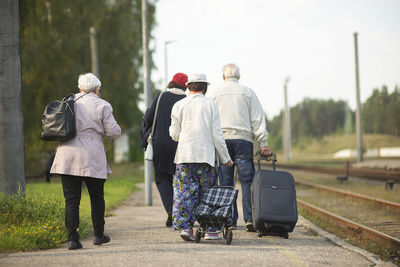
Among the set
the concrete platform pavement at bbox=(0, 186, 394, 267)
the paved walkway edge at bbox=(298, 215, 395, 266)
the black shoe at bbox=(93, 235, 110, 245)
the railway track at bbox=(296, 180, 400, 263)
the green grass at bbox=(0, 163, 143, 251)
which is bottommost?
the railway track at bbox=(296, 180, 400, 263)

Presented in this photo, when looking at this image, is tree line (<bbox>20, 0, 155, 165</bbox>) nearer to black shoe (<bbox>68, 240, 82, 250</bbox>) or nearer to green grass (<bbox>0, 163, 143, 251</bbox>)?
green grass (<bbox>0, 163, 143, 251</bbox>)

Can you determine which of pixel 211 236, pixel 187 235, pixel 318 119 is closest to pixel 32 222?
pixel 187 235

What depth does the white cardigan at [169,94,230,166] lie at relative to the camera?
647 cm

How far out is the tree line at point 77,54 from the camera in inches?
1093

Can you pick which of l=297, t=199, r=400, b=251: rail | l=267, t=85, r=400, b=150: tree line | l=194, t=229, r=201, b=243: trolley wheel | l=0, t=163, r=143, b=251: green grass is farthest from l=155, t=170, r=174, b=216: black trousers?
l=267, t=85, r=400, b=150: tree line

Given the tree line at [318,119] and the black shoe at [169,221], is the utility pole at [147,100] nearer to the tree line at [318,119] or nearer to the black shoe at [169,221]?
the black shoe at [169,221]

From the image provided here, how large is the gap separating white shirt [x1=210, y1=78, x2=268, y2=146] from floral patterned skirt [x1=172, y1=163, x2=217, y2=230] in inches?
33.9

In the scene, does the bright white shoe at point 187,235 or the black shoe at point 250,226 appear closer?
the bright white shoe at point 187,235

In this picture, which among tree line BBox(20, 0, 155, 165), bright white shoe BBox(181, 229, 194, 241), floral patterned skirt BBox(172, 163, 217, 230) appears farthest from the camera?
tree line BBox(20, 0, 155, 165)

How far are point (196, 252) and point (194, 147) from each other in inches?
50.4

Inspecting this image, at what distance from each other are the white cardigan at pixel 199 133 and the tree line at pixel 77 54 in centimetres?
1892

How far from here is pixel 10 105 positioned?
7.35 metres

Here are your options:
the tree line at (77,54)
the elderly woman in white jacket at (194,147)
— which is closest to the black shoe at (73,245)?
the elderly woman in white jacket at (194,147)

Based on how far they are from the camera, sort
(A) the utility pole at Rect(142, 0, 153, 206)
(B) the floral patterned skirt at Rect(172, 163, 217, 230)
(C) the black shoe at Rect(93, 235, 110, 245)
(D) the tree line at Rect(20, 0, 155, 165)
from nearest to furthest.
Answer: (C) the black shoe at Rect(93, 235, 110, 245) < (B) the floral patterned skirt at Rect(172, 163, 217, 230) < (A) the utility pole at Rect(142, 0, 153, 206) < (D) the tree line at Rect(20, 0, 155, 165)
